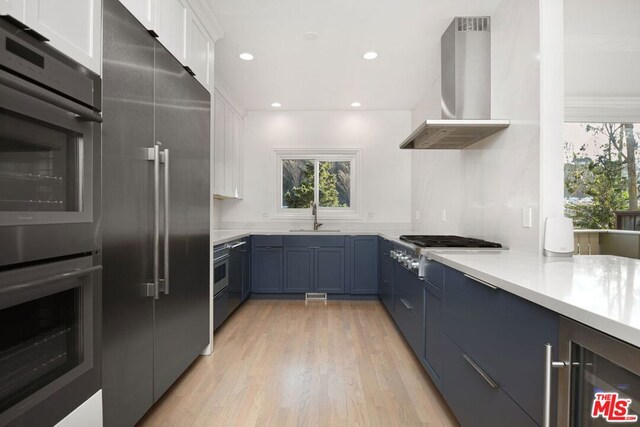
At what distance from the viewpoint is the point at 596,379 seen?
0.84 metres

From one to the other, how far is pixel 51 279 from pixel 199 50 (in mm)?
1917

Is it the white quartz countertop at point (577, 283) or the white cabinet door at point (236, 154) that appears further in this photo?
the white cabinet door at point (236, 154)

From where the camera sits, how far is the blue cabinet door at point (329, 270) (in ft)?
14.6

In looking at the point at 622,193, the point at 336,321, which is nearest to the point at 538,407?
the point at 336,321

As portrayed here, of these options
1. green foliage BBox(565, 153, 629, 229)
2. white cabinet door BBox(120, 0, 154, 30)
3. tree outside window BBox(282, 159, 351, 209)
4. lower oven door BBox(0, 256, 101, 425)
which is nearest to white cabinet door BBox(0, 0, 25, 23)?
white cabinet door BBox(120, 0, 154, 30)

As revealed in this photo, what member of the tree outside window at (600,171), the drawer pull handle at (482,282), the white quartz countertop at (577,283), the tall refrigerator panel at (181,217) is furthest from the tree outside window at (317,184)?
the drawer pull handle at (482,282)

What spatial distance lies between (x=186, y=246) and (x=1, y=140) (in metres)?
1.33

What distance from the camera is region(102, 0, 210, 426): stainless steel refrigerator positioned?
1469 millimetres

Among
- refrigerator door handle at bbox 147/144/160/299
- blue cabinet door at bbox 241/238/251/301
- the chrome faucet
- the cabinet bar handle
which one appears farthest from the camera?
the chrome faucet

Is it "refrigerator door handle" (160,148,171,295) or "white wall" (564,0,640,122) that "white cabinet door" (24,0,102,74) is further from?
"white wall" (564,0,640,122)

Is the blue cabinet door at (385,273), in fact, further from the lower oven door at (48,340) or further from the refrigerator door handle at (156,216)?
the lower oven door at (48,340)

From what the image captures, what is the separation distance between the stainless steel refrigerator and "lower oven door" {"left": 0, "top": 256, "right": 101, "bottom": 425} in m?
0.10

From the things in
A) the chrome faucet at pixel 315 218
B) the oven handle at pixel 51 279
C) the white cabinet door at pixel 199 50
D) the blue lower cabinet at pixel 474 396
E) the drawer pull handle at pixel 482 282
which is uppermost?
the white cabinet door at pixel 199 50

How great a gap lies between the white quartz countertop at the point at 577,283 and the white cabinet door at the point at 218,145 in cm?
274
